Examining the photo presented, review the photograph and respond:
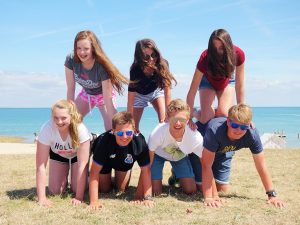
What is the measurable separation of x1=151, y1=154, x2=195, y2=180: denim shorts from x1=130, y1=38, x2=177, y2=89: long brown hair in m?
1.38

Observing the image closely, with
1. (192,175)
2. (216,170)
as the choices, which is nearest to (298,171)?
(216,170)

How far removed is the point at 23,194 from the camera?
21.8 ft

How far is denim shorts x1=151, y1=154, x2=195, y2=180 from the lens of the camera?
6.78 metres

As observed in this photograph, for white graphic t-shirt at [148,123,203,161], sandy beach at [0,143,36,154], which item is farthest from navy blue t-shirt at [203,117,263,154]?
sandy beach at [0,143,36,154]

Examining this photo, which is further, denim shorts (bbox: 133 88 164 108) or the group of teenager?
denim shorts (bbox: 133 88 164 108)

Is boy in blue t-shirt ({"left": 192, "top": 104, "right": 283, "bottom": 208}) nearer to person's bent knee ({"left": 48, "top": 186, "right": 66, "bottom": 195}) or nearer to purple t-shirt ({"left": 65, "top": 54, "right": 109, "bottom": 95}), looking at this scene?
purple t-shirt ({"left": 65, "top": 54, "right": 109, "bottom": 95})

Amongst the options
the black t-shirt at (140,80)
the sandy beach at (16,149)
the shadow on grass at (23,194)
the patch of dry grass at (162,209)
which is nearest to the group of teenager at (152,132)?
the black t-shirt at (140,80)

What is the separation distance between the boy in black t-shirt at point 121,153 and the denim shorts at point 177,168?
622mm

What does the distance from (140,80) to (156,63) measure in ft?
1.45

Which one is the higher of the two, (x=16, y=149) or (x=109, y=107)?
(x=109, y=107)

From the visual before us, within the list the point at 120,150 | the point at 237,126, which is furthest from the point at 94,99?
the point at 237,126

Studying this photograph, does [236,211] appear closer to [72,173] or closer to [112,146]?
[112,146]

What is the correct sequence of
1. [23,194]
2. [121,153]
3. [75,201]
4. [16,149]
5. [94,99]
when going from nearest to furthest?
[75,201] → [121,153] → [23,194] → [94,99] → [16,149]

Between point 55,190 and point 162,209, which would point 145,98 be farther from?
point 162,209
